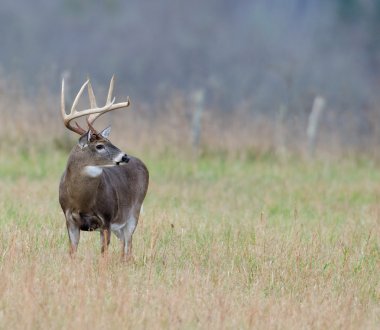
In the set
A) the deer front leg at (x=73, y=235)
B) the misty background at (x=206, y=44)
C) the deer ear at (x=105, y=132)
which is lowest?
the misty background at (x=206, y=44)

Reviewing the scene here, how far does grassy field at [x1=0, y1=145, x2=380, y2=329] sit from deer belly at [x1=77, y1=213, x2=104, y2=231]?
0.22 m

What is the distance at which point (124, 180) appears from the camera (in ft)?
32.8

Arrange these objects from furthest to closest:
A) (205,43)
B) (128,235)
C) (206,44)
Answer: (205,43), (206,44), (128,235)

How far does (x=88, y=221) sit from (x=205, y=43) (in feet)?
128

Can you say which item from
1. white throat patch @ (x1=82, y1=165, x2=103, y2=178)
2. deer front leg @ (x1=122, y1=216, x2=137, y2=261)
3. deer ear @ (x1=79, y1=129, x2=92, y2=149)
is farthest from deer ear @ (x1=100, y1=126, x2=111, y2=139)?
deer front leg @ (x1=122, y1=216, x2=137, y2=261)

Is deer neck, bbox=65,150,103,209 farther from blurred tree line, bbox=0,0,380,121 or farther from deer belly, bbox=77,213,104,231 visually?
blurred tree line, bbox=0,0,380,121

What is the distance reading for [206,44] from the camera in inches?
1880

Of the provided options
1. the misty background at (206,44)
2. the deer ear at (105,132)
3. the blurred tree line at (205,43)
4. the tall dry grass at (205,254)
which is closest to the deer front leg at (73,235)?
the tall dry grass at (205,254)

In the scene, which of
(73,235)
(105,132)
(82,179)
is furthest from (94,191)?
(105,132)

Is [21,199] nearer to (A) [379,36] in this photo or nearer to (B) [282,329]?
(B) [282,329]

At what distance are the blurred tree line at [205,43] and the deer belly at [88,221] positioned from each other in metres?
30.3

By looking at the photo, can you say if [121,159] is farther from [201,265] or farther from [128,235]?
[201,265]

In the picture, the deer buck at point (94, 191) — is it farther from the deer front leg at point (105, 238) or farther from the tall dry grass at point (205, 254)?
the tall dry grass at point (205, 254)

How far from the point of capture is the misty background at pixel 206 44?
42375mm
